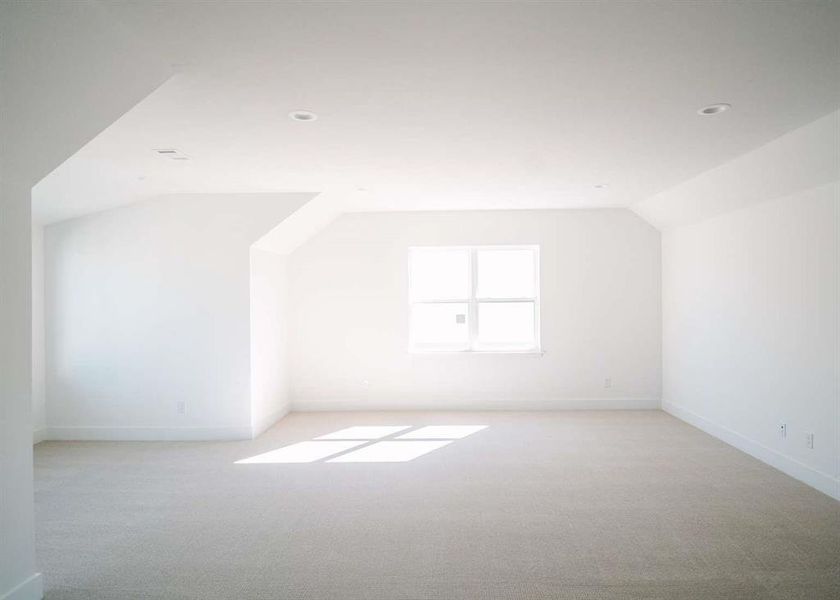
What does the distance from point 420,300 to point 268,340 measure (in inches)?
75.1

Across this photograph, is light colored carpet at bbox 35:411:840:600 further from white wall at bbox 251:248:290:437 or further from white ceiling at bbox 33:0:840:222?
white ceiling at bbox 33:0:840:222

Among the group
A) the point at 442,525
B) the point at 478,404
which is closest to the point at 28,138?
the point at 442,525

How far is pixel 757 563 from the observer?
9.46 ft

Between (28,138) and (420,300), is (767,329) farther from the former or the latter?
(28,138)

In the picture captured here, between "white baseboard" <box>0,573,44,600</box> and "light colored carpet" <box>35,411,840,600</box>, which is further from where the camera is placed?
"light colored carpet" <box>35,411,840,600</box>

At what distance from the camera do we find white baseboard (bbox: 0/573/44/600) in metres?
2.44

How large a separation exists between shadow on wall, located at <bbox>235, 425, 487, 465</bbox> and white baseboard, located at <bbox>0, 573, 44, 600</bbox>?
85.5 inches

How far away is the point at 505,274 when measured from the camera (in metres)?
7.07

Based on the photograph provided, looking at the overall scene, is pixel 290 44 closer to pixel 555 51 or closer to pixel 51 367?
pixel 555 51

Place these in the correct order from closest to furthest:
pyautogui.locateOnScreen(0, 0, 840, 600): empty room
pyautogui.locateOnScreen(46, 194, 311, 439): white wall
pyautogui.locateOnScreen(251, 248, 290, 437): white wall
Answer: pyautogui.locateOnScreen(0, 0, 840, 600): empty room < pyautogui.locateOnScreen(46, 194, 311, 439): white wall < pyautogui.locateOnScreen(251, 248, 290, 437): white wall

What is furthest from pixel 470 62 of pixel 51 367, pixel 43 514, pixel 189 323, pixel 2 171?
pixel 51 367

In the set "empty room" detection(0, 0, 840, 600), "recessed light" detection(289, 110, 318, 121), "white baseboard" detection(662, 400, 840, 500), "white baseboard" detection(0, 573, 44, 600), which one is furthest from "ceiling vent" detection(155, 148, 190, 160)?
"white baseboard" detection(662, 400, 840, 500)

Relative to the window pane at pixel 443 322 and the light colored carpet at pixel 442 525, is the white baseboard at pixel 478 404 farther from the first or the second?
the light colored carpet at pixel 442 525

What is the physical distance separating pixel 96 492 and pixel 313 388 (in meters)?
3.02
